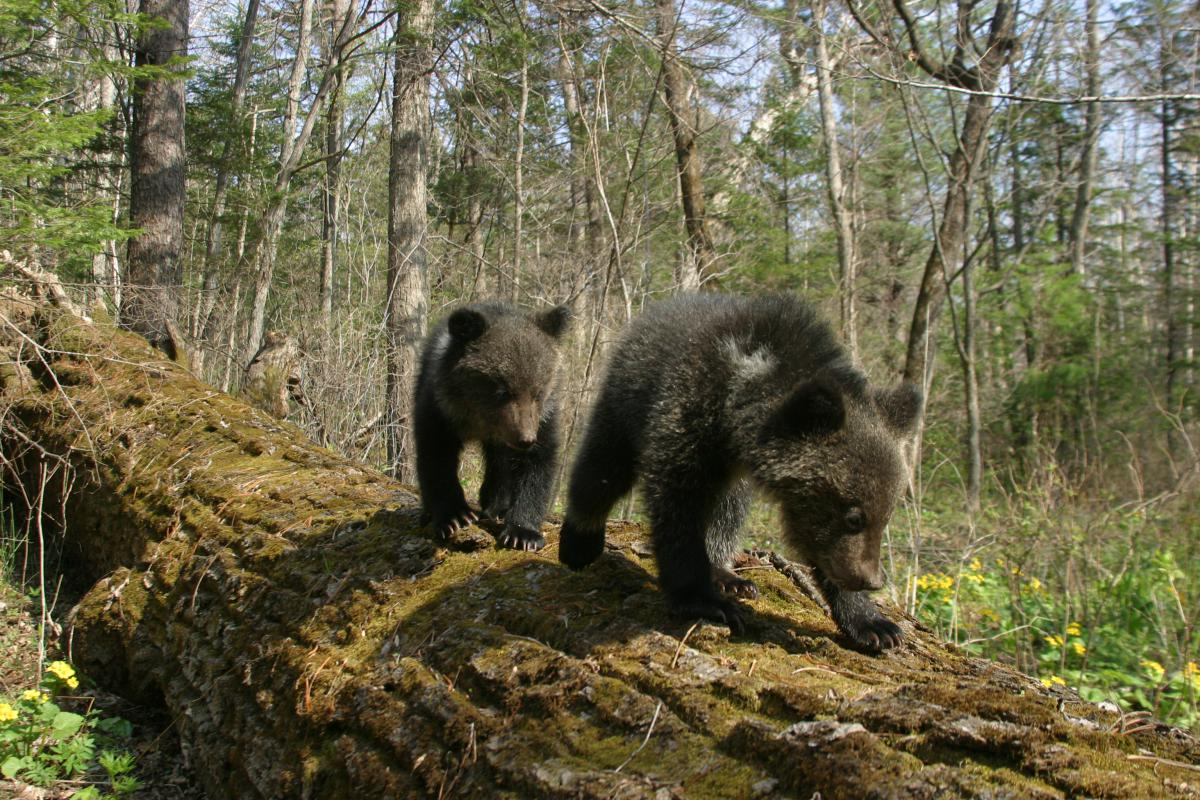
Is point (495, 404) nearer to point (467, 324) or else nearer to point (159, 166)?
point (467, 324)

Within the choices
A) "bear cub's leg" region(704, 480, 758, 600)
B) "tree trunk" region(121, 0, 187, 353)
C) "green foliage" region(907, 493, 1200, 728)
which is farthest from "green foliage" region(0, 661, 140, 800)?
"tree trunk" region(121, 0, 187, 353)

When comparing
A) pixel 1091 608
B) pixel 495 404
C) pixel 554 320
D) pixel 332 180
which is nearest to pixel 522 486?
pixel 495 404

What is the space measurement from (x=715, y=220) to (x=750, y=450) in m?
12.4

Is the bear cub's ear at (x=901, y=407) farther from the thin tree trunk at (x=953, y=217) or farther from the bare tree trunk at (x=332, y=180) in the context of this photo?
the bare tree trunk at (x=332, y=180)

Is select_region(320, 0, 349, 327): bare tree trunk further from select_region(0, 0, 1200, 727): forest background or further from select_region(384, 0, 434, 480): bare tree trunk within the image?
select_region(384, 0, 434, 480): bare tree trunk

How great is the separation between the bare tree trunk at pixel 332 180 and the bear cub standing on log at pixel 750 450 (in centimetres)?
688

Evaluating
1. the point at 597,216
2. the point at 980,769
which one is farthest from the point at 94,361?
the point at 597,216

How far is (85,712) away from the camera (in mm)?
4461

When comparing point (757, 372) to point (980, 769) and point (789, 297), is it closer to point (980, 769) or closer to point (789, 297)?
point (789, 297)

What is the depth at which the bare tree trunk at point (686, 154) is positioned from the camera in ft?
28.4

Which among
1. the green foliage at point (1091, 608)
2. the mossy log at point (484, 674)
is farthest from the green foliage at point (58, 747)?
the green foliage at point (1091, 608)

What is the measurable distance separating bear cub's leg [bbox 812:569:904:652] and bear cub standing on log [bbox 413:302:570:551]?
187 cm

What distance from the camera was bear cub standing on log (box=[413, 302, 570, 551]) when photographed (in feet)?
16.4

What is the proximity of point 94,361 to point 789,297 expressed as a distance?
630 cm
